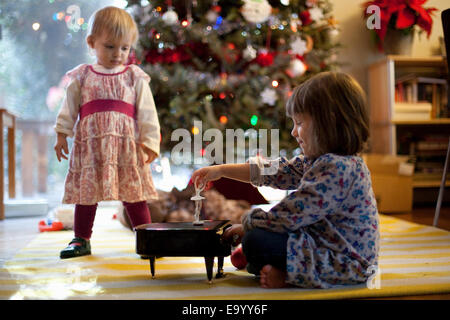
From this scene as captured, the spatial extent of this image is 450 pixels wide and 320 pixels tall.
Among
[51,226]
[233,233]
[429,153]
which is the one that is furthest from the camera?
[429,153]

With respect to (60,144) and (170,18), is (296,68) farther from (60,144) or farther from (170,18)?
(60,144)

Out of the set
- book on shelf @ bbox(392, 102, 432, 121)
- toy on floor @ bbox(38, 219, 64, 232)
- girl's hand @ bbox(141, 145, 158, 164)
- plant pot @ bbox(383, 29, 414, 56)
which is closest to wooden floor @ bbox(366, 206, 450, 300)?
book on shelf @ bbox(392, 102, 432, 121)

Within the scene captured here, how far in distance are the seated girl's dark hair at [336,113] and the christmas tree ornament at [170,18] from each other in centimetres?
133

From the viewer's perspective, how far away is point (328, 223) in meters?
0.97

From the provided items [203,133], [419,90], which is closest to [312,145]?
[203,133]

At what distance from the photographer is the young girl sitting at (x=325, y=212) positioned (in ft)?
3.12

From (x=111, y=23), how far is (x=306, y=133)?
724 millimetres

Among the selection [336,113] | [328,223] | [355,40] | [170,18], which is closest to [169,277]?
[328,223]

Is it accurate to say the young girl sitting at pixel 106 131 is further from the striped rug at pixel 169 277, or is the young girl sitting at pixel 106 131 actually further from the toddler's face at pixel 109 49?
the striped rug at pixel 169 277

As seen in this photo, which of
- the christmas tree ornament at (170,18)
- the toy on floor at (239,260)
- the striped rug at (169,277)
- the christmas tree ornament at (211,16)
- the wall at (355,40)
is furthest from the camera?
the wall at (355,40)

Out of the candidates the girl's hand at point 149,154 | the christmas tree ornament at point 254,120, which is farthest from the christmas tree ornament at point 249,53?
the girl's hand at point 149,154

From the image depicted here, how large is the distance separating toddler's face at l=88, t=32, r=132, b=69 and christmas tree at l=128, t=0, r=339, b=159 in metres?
0.67

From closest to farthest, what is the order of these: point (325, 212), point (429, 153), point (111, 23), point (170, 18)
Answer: point (325, 212)
point (111, 23)
point (170, 18)
point (429, 153)

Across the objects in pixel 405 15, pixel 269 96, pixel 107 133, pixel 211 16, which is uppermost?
pixel 405 15
